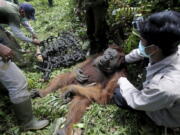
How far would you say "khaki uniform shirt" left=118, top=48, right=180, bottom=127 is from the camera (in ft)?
7.39

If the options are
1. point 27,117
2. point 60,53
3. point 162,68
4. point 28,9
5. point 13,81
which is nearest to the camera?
point 162,68

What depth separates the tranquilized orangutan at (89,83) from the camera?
3.44 meters

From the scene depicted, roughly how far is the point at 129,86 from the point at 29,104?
1394mm

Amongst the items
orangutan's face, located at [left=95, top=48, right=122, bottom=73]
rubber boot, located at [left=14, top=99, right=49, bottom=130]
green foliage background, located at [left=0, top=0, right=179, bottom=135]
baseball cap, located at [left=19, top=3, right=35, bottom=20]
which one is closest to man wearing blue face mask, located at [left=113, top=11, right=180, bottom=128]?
green foliage background, located at [left=0, top=0, right=179, bottom=135]

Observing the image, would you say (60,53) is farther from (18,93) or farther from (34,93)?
(18,93)

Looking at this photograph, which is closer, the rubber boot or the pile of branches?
the rubber boot

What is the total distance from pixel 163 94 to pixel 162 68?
0.31 m

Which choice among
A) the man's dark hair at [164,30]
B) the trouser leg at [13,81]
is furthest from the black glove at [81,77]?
the man's dark hair at [164,30]

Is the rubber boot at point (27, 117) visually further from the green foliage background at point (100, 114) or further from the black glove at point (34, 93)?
the black glove at point (34, 93)

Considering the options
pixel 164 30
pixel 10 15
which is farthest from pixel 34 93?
pixel 164 30

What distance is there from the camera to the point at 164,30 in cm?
219

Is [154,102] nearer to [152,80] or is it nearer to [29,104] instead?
[152,80]

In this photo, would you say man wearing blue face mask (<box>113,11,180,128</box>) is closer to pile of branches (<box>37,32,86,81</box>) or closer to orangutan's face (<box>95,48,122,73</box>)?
orangutan's face (<box>95,48,122,73</box>)

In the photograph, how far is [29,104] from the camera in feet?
10.8
